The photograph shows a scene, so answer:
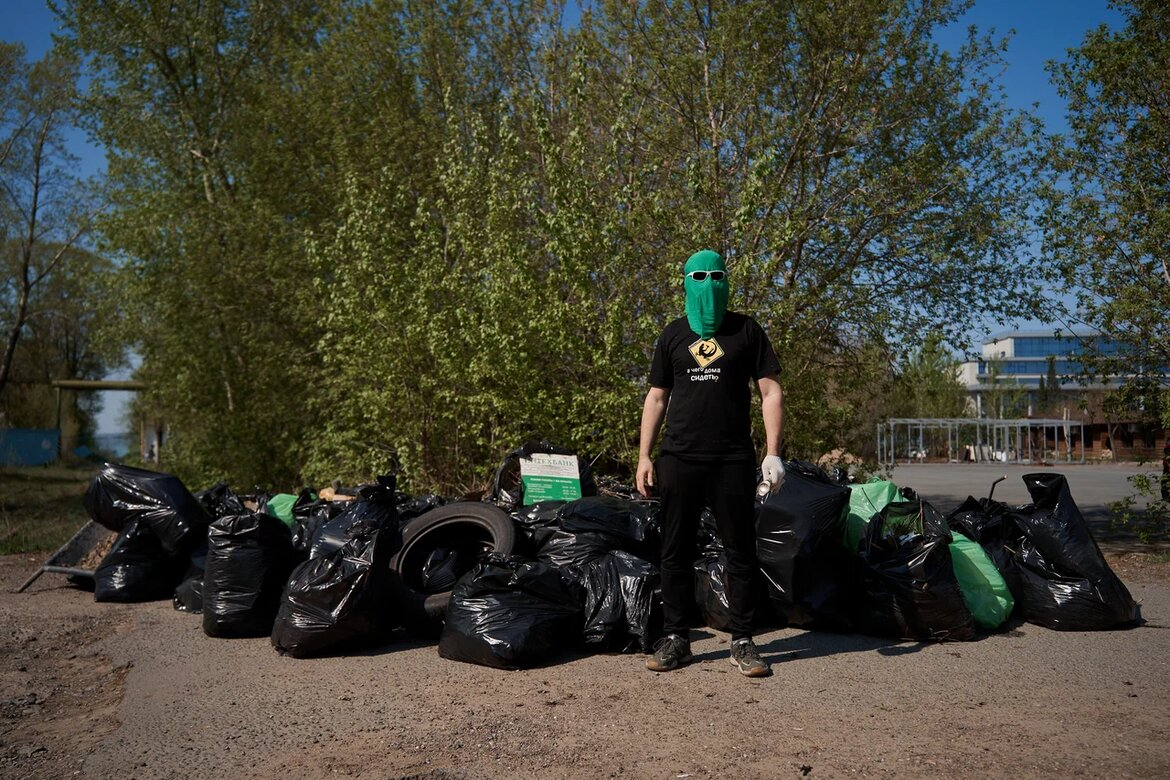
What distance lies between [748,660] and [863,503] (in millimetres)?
1994

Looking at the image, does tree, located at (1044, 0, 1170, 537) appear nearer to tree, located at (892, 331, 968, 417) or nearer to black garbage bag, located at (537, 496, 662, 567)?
black garbage bag, located at (537, 496, 662, 567)

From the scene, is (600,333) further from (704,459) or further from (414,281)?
(704,459)

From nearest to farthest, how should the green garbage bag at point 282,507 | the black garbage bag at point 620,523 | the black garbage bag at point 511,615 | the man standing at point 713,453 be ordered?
the man standing at point 713,453, the black garbage bag at point 511,615, the black garbage bag at point 620,523, the green garbage bag at point 282,507

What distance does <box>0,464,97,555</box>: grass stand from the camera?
11.5 m

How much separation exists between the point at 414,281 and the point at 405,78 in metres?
5.81

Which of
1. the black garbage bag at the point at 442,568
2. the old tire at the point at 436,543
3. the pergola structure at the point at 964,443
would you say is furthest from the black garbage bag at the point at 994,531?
the pergola structure at the point at 964,443

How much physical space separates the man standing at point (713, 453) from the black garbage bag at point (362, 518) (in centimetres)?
203

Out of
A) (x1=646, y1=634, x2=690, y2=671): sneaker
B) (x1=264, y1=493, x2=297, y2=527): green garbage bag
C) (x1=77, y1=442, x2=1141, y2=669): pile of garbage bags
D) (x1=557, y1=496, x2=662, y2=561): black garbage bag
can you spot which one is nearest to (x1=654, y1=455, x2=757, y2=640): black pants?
(x1=646, y1=634, x2=690, y2=671): sneaker

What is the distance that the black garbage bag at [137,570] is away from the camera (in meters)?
7.23

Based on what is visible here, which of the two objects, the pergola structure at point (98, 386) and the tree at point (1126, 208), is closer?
the tree at point (1126, 208)

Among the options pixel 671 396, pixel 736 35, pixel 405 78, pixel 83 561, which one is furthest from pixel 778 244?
pixel 405 78

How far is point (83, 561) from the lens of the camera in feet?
28.3

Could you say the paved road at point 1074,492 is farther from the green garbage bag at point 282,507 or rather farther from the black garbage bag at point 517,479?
the green garbage bag at point 282,507

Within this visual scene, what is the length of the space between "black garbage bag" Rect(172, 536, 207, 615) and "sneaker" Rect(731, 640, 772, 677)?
158 inches
